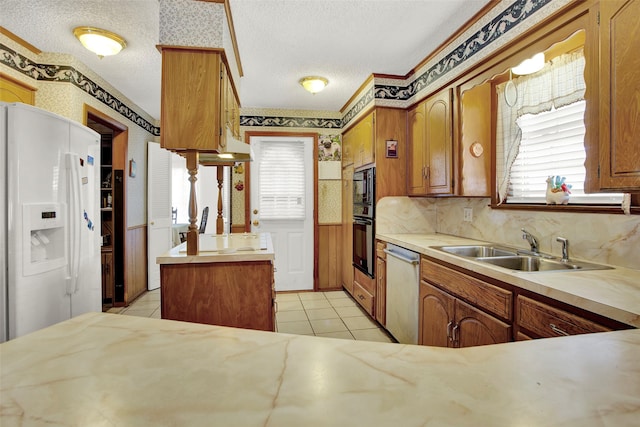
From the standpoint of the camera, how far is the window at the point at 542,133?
6.25 feet

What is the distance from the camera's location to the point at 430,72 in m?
2.88

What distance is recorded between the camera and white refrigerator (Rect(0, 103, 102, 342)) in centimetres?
167

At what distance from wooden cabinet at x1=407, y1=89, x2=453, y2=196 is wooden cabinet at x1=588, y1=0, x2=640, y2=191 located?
1.29 m

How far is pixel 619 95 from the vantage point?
1.23 m

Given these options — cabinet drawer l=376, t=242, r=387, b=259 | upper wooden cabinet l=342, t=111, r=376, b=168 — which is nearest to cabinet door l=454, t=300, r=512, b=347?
cabinet drawer l=376, t=242, r=387, b=259

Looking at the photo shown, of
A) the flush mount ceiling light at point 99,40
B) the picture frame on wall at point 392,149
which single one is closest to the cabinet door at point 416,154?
the picture frame on wall at point 392,149

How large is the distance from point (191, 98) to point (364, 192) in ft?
6.42

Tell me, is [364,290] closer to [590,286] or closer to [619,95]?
[590,286]

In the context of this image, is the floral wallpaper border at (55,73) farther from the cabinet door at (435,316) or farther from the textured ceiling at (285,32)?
the cabinet door at (435,316)

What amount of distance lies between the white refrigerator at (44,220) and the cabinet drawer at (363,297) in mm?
2356

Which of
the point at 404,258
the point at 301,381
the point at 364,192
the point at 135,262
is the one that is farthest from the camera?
the point at 135,262

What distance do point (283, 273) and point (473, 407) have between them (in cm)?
404

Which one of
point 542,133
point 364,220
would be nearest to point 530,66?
point 542,133

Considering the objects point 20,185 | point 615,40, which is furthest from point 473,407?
point 20,185
